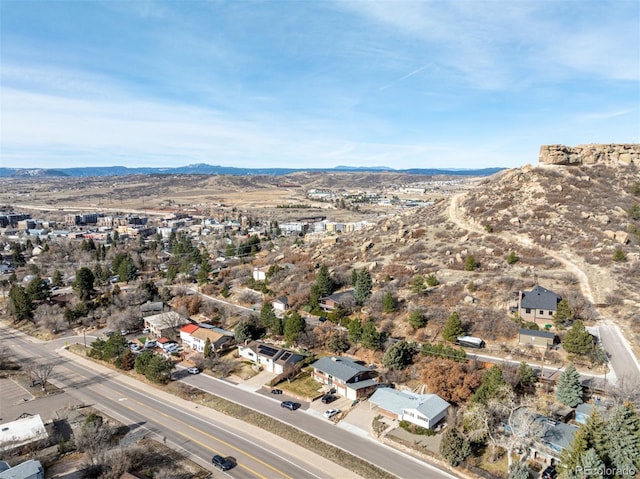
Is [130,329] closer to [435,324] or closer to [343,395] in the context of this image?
[343,395]

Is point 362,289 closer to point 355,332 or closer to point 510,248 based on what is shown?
point 355,332

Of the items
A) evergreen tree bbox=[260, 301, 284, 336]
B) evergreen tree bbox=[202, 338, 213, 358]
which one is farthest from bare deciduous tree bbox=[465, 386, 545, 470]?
evergreen tree bbox=[202, 338, 213, 358]

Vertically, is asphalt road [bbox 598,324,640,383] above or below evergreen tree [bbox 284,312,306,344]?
above

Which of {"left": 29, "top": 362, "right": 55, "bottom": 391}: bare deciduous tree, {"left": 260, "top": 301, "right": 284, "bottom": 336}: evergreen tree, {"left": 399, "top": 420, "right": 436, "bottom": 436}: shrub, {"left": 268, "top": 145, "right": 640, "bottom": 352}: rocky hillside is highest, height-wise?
{"left": 268, "top": 145, "right": 640, "bottom": 352}: rocky hillside

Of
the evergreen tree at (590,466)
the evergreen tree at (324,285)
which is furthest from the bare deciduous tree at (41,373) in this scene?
the evergreen tree at (590,466)

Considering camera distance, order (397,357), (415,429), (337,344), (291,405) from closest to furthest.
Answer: (415,429)
(291,405)
(397,357)
(337,344)

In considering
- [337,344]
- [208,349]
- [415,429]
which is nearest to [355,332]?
[337,344]

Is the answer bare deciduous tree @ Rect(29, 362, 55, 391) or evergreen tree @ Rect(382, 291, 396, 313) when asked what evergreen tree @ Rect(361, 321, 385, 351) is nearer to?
evergreen tree @ Rect(382, 291, 396, 313)
